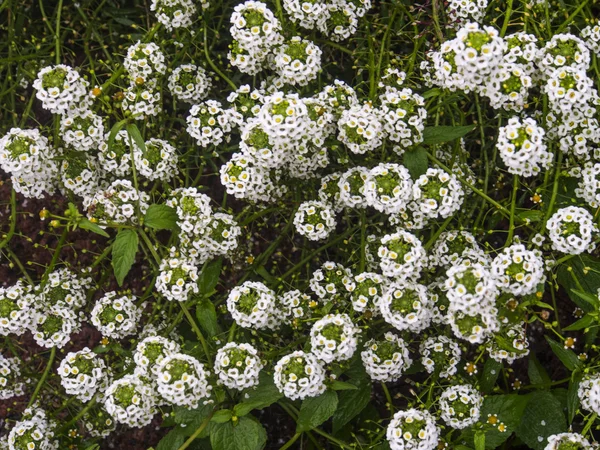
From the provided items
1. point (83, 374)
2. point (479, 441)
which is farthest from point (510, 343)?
point (83, 374)

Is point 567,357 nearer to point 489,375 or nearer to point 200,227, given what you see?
point 489,375

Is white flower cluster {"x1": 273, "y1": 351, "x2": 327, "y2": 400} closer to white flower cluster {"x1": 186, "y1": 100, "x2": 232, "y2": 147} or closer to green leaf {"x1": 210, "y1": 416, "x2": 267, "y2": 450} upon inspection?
green leaf {"x1": 210, "y1": 416, "x2": 267, "y2": 450}

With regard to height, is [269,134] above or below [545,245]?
above

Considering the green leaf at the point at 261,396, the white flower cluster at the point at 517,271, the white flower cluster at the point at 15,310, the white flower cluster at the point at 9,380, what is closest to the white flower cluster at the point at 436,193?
the white flower cluster at the point at 517,271

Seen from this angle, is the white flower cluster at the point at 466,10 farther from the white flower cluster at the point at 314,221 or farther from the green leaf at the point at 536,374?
the green leaf at the point at 536,374

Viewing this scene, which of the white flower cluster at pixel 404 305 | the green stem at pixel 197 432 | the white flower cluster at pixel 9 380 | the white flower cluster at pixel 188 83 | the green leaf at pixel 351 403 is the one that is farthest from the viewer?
the white flower cluster at pixel 188 83

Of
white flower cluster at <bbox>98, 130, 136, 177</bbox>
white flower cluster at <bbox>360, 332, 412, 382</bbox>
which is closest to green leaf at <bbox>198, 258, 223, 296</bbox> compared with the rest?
white flower cluster at <bbox>98, 130, 136, 177</bbox>

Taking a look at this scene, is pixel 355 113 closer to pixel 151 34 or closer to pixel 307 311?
pixel 307 311

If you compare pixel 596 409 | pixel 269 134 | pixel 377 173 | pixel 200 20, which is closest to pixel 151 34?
pixel 200 20
